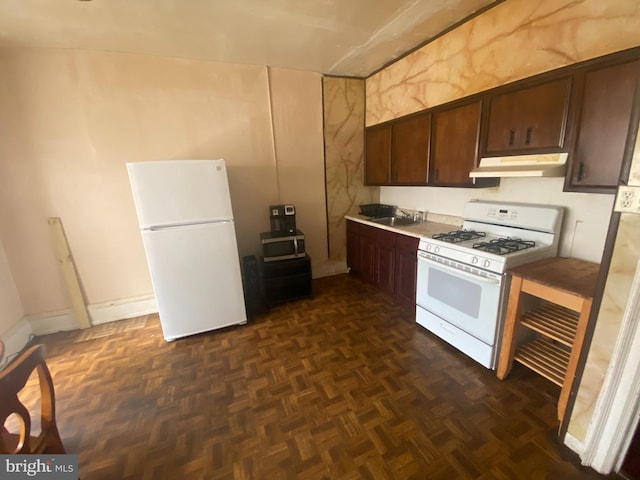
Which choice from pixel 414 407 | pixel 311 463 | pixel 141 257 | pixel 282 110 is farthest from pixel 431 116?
pixel 141 257

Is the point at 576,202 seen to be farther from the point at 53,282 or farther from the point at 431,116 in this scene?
the point at 53,282

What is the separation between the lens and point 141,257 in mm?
3059

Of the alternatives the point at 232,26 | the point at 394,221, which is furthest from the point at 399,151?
the point at 232,26

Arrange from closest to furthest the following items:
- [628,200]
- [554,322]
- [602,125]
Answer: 1. [628,200]
2. [602,125]
3. [554,322]

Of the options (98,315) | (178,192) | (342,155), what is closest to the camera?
(178,192)

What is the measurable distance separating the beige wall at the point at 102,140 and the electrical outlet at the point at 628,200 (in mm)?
3133

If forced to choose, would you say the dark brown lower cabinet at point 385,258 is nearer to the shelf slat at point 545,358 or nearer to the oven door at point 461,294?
the oven door at point 461,294

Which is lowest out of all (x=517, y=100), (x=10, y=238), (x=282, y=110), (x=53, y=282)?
(x=53, y=282)

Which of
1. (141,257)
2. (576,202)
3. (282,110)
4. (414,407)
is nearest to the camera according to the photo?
(414,407)

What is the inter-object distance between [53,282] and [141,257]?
857 millimetres

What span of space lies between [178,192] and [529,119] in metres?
2.88

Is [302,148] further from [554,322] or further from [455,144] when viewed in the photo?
[554,322]

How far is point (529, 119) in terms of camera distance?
1.88m

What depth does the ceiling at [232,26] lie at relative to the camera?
1.92 m
